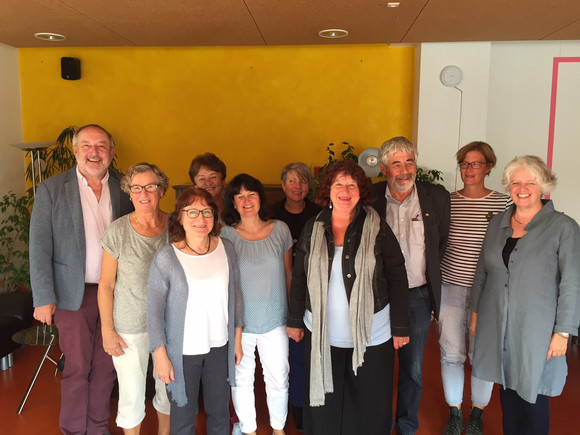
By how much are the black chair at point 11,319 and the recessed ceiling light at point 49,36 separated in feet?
8.35

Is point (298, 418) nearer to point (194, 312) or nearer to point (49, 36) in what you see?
point (194, 312)

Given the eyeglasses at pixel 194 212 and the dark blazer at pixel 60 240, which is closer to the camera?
the eyeglasses at pixel 194 212

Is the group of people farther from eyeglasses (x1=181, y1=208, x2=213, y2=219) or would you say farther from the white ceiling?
the white ceiling

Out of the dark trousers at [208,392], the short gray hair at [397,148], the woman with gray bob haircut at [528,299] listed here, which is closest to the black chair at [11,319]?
the dark trousers at [208,392]

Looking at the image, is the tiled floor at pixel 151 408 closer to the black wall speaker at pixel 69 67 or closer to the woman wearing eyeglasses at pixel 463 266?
the woman wearing eyeglasses at pixel 463 266

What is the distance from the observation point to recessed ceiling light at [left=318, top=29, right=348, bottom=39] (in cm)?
467

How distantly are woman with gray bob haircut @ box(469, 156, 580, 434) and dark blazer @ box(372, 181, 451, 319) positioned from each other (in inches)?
9.6

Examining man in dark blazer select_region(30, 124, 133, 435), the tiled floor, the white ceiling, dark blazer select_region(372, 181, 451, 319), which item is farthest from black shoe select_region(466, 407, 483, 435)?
the white ceiling

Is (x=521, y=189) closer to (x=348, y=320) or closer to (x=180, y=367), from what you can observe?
(x=348, y=320)

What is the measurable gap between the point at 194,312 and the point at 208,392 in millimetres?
454

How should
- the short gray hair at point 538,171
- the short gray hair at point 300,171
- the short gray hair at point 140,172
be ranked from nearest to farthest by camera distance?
the short gray hair at point 538,171 → the short gray hair at point 140,172 → the short gray hair at point 300,171

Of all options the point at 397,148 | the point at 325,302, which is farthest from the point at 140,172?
the point at 397,148

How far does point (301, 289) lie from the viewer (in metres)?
2.49

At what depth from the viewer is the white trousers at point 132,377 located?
2518mm
